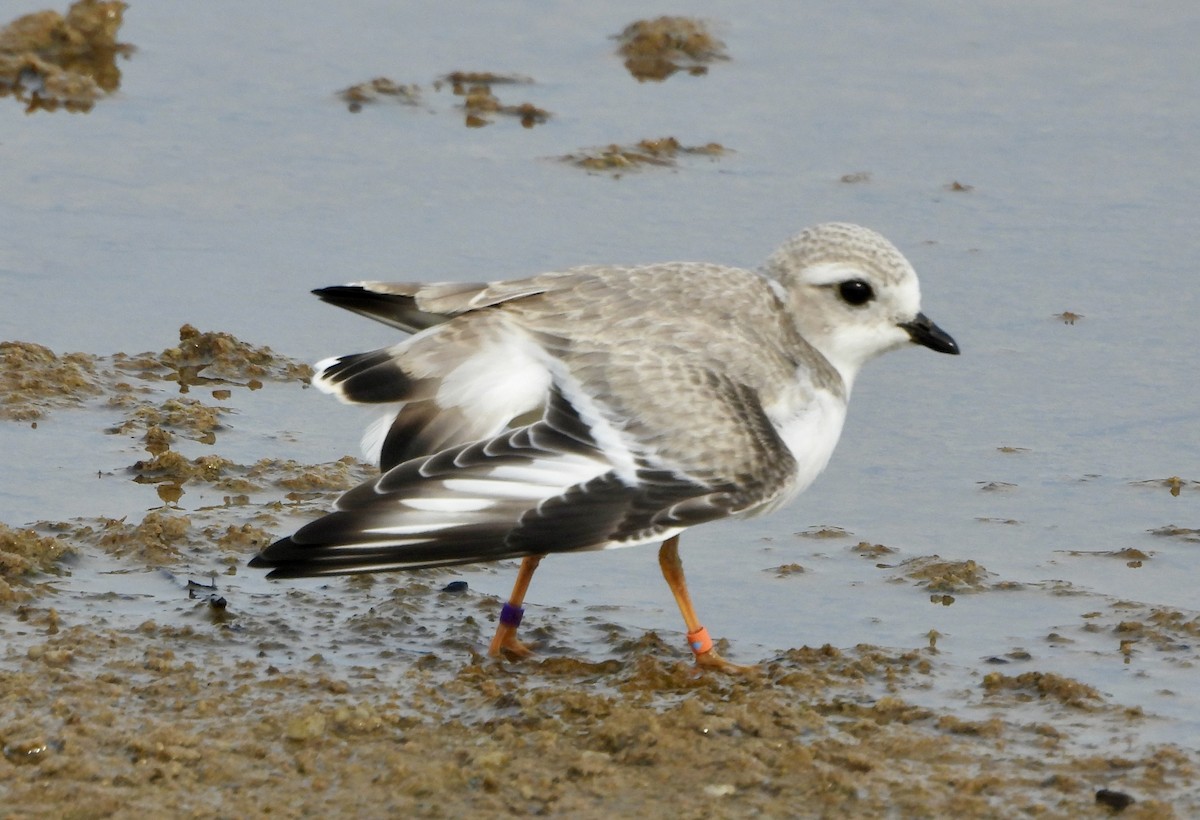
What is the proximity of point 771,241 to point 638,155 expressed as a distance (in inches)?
55.1

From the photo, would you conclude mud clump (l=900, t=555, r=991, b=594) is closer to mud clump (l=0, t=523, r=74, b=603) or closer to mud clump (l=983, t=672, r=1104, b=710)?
mud clump (l=983, t=672, r=1104, b=710)

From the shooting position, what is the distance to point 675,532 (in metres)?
5.86

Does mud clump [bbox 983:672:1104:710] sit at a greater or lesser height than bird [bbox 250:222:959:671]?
lesser

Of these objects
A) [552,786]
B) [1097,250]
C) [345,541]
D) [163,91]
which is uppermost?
[163,91]

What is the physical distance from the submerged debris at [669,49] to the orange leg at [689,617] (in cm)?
Answer: 625

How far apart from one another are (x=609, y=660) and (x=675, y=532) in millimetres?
733

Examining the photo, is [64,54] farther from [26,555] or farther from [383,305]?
[383,305]

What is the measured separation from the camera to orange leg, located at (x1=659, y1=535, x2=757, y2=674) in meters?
6.27

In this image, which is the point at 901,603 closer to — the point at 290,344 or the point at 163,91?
the point at 290,344

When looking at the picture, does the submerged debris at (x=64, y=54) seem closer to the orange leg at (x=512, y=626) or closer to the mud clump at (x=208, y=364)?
the mud clump at (x=208, y=364)

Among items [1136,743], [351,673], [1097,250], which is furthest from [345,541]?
[1097,250]

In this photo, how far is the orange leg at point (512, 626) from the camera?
639 centimetres

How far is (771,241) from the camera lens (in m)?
9.66

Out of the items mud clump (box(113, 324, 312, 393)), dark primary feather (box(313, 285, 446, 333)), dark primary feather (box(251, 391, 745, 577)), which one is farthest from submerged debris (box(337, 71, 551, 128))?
dark primary feather (box(251, 391, 745, 577))
